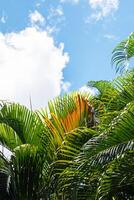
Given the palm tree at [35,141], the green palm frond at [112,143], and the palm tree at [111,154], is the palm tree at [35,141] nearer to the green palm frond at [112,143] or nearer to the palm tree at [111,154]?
the palm tree at [111,154]

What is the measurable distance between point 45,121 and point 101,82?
7.63 ft

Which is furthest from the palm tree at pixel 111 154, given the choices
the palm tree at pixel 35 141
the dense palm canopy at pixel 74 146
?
the palm tree at pixel 35 141

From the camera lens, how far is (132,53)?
225 inches

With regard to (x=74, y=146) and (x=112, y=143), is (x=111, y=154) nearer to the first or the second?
(x=112, y=143)

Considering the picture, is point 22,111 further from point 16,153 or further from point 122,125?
point 122,125

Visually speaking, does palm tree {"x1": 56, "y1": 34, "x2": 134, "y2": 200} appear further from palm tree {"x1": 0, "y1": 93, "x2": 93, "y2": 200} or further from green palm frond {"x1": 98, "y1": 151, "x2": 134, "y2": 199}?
palm tree {"x1": 0, "y1": 93, "x2": 93, "y2": 200}

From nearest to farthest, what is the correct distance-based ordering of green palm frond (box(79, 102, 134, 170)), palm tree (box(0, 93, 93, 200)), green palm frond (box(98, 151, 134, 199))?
green palm frond (box(79, 102, 134, 170)), green palm frond (box(98, 151, 134, 199)), palm tree (box(0, 93, 93, 200))

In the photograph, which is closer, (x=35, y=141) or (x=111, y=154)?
(x=111, y=154)

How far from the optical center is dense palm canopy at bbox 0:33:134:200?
4.67 metres

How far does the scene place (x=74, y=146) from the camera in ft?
19.0

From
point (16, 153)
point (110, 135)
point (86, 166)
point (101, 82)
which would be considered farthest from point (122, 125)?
point (101, 82)

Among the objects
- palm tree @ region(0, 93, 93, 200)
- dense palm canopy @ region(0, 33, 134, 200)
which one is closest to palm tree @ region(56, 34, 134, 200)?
dense palm canopy @ region(0, 33, 134, 200)

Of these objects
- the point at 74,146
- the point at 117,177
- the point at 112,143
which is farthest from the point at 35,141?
the point at 112,143

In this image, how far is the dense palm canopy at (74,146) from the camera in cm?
467
